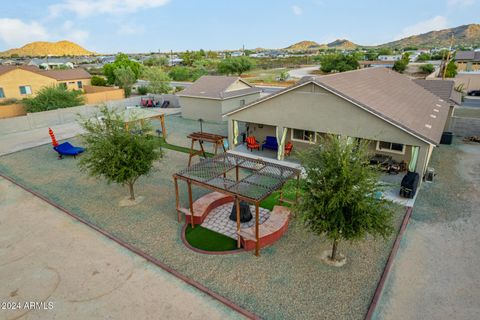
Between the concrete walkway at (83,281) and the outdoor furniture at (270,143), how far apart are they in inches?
482

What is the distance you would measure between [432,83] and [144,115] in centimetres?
2531

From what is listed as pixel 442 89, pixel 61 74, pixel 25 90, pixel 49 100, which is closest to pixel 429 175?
pixel 442 89

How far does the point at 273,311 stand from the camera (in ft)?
26.8

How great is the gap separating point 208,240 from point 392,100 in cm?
1435

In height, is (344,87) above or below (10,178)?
above

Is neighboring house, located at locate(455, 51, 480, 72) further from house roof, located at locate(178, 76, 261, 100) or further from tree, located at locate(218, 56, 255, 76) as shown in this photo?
house roof, located at locate(178, 76, 261, 100)

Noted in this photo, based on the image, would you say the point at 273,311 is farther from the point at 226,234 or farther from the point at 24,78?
the point at 24,78

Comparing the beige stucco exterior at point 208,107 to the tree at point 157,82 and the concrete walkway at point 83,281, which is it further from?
the concrete walkway at point 83,281

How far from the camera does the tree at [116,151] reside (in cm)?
1280

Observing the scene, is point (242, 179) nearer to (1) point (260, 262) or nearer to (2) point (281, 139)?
(1) point (260, 262)

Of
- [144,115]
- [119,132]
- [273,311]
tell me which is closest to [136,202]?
[119,132]

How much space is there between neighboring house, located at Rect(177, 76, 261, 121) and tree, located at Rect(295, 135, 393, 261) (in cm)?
2081

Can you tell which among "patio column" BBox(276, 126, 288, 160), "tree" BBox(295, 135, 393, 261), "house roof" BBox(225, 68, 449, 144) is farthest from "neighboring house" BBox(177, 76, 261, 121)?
"tree" BBox(295, 135, 393, 261)

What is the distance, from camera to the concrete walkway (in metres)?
8.31
